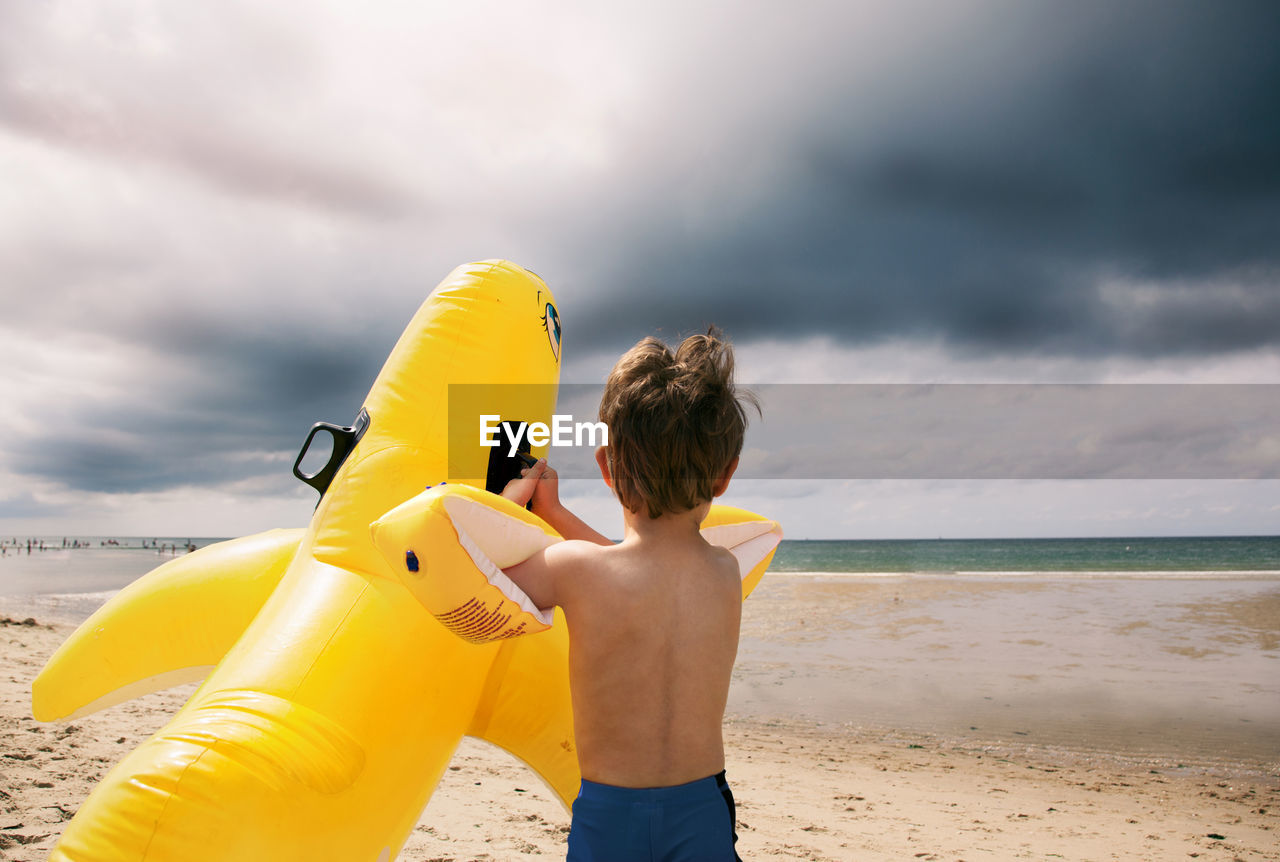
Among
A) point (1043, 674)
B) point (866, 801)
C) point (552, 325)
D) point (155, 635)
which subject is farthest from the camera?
point (1043, 674)

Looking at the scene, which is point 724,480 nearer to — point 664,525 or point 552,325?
point 664,525

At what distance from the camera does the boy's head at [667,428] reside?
1544 millimetres

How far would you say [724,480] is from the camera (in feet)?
5.33

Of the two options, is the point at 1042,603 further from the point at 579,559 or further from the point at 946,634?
the point at 579,559

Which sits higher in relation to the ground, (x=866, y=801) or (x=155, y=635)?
(x=155, y=635)

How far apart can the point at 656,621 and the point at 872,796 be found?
4075mm

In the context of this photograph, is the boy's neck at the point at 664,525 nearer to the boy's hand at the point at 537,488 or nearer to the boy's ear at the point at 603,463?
the boy's ear at the point at 603,463

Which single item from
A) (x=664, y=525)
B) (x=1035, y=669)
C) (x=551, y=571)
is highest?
(x=664, y=525)

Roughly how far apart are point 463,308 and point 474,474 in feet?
2.38

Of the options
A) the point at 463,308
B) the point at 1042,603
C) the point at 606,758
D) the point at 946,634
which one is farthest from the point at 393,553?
the point at 1042,603

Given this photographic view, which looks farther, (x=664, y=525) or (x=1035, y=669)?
(x=1035, y=669)

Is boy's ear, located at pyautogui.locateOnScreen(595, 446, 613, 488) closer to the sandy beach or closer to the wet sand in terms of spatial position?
the sandy beach

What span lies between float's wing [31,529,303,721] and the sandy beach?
832 mm

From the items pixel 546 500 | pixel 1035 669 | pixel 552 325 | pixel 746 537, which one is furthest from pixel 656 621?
pixel 1035 669
